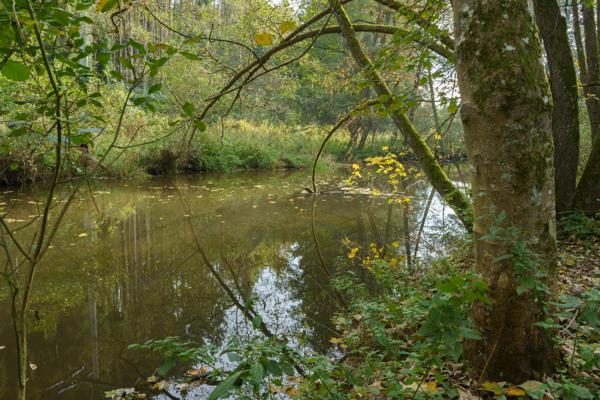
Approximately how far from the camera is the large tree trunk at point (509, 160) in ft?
5.52

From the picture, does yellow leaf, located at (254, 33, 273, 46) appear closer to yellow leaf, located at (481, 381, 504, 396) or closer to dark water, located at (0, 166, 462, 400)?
dark water, located at (0, 166, 462, 400)

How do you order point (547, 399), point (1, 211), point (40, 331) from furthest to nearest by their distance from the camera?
point (1, 211)
point (40, 331)
point (547, 399)

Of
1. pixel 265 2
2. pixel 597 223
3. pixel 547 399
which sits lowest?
pixel 547 399

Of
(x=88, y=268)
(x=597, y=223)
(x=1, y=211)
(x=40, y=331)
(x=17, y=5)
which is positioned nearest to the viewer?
(x=17, y=5)

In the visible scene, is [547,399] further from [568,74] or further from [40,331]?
[568,74]

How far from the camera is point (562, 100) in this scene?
14.8 feet

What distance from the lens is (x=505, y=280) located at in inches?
68.6

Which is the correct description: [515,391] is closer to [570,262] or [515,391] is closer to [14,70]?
[14,70]

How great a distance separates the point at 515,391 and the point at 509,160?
36.9 inches

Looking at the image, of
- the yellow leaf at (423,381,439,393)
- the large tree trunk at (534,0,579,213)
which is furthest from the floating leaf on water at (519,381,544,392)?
the large tree trunk at (534,0,579,213)

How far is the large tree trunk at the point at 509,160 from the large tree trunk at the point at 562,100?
3.32 metres

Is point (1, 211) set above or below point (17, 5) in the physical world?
below

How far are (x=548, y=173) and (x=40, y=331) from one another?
3782mm

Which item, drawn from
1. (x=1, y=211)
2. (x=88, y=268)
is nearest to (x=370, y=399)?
(x=88, y=268)
